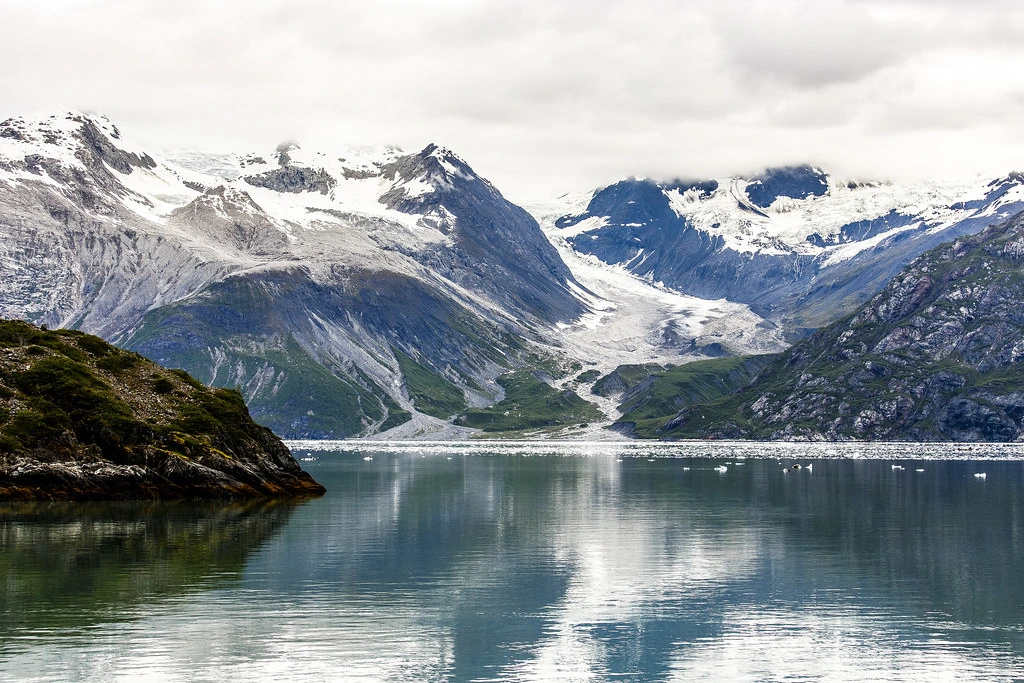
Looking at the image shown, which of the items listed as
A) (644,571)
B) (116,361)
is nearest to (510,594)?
(644,571)

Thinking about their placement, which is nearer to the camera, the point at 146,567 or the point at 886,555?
the point at 146,567

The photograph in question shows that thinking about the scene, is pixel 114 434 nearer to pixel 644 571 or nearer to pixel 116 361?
pixel 116 361

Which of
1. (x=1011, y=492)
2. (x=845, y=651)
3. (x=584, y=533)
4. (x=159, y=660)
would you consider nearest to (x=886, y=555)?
(x=584, y=533)

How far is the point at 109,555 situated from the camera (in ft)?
321

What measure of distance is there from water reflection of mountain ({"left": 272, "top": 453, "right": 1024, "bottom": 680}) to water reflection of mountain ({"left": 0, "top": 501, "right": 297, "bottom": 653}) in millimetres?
6341

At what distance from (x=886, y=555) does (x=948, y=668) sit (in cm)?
4136

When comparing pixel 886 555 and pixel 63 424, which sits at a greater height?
pixel 63 424

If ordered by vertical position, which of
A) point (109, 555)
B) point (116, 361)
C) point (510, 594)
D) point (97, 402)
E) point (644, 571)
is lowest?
point (510, 594)

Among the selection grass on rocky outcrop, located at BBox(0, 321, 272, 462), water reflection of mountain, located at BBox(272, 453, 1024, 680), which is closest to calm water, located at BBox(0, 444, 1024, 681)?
water reflection of mountain, located at BBox(272, 453, 1024, 680)

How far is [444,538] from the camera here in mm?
115062

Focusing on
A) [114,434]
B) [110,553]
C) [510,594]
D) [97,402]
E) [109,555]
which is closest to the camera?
[510,594]

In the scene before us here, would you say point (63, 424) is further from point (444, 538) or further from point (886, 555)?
point (886, 555)

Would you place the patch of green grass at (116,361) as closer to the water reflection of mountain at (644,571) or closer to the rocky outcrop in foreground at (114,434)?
the rocky outcrop in foreground at (114,434)

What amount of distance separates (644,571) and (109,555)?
1683 inches
